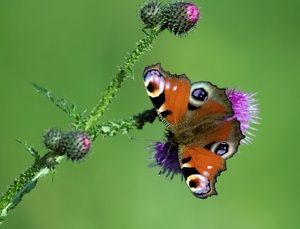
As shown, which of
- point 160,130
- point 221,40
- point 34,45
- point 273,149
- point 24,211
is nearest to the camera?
point 24,211

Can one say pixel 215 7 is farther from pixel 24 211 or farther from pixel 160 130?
pixel 24 211

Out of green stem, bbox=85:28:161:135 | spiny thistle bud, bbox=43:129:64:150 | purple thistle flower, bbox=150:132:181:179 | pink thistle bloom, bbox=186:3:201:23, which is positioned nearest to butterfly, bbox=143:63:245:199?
green stem, bbox=85:28:161:135

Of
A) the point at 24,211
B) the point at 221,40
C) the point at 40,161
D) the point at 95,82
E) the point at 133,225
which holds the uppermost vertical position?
the point at 221,40

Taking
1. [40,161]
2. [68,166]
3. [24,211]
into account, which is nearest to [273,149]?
[68,166]

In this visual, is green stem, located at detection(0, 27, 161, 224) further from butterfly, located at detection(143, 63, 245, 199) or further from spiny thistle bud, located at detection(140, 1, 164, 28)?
butterfly, located at detection(143, 63, 245, 199)

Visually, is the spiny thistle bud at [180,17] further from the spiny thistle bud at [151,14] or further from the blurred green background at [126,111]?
the blurred green background at [126,111]
